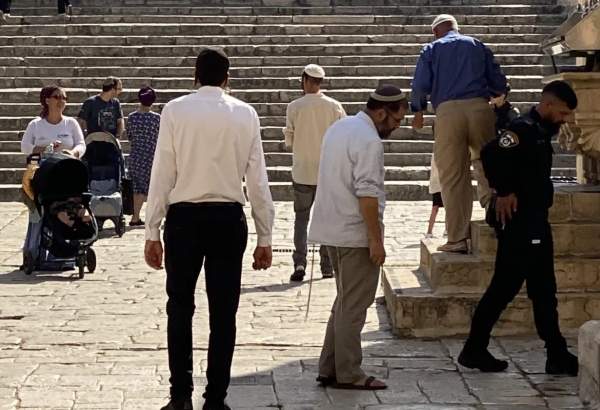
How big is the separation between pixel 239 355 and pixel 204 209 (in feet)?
6.14

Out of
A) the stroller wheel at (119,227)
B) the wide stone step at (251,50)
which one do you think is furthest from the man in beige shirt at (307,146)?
the wide stone step at (251,50)

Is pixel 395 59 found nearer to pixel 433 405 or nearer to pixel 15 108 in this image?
pixel 15 108

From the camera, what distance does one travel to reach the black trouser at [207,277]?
677cm

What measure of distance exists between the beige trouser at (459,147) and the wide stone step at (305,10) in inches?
597

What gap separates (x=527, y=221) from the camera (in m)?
7.86

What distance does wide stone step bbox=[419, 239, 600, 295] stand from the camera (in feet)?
30.0

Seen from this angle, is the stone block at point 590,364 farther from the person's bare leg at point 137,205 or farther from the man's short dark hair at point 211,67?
the person's bare leg at point 137,205

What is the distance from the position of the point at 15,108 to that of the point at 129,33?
370 cm

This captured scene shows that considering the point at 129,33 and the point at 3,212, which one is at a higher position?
the point at 129,33

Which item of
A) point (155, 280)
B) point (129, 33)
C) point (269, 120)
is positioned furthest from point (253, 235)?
point (129, 33)

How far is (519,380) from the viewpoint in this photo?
7.79 metres

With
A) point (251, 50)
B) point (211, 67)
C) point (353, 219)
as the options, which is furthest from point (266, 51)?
point (211, 67)

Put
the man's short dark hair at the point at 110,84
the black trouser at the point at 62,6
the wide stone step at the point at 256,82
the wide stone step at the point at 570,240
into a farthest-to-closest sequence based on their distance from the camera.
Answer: the black trouser at the point at 62,6, the wide stone step at the point at 256,82, the man's short dark hair at the point at 110,84, the wide stone step at the point at 570,240

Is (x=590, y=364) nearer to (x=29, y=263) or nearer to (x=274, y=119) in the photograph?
(x=29, y=263)
